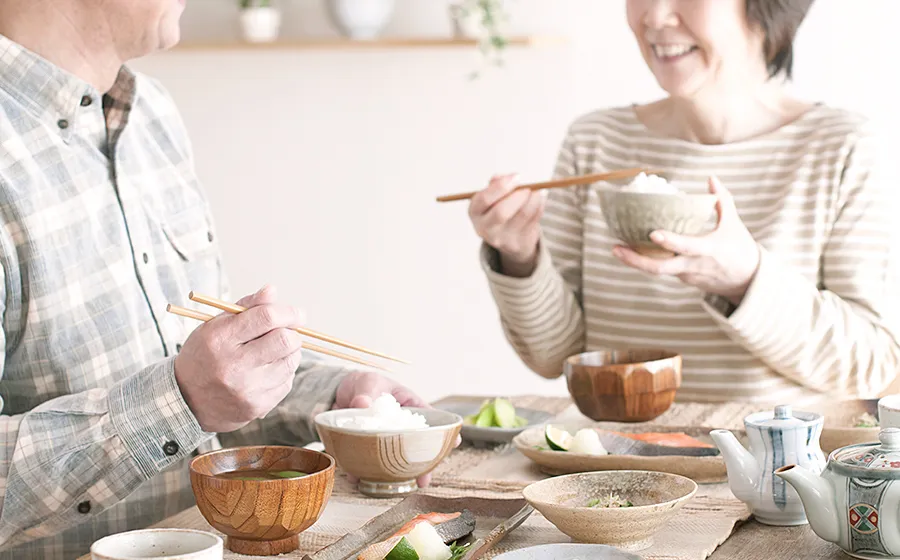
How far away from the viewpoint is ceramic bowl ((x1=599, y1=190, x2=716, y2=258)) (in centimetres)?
172

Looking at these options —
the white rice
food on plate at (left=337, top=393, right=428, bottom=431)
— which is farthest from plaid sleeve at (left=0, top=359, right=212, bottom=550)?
the white rice

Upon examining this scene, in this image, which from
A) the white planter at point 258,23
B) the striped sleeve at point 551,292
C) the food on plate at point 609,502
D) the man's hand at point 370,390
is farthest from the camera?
the white planter at point 258,23

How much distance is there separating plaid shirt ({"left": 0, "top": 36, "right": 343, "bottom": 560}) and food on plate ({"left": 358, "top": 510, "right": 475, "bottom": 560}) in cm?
35

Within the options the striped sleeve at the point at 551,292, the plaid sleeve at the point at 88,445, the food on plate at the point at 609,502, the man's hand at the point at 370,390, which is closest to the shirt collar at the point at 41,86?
the plaid sleeve at the point at 88,445

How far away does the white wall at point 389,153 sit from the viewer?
12.3ft

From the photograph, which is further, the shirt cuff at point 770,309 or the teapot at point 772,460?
the shirt cuff at point 770,309

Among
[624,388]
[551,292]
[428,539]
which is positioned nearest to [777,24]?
[551,292]

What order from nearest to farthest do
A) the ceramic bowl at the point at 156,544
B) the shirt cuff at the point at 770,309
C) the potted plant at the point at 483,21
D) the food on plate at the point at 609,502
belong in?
the ceramic bowl at the point at 156,544 < the food on plate at the point at 609,502 < the shirt cuff at the point at 770,309 < the potted plant at the point at 483,21

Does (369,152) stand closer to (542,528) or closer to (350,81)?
(350,81)

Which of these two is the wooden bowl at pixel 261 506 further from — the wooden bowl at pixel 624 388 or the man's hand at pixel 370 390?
the wooden bowl at pixel 624 388

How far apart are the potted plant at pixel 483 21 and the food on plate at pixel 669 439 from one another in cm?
230

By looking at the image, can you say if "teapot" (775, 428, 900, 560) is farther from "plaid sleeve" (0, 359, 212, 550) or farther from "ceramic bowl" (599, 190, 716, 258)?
"plaid sleeve" (0, 359, 212, 550)

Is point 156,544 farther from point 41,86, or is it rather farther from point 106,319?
point 41,86

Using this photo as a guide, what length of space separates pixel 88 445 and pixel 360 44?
265cm
